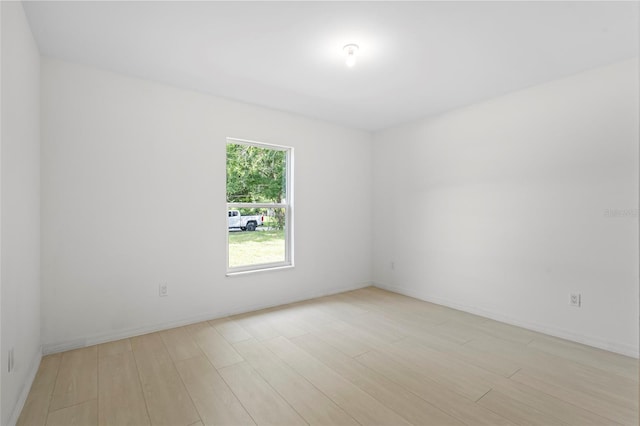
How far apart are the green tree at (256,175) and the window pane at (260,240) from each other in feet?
0.17

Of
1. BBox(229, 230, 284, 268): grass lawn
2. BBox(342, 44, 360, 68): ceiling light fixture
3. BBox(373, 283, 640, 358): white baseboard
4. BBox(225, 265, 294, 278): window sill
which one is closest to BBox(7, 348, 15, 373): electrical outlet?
BBox(225, 265, 294, 278): window sill

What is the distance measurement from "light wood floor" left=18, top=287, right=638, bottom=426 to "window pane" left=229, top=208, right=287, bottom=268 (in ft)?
2.70

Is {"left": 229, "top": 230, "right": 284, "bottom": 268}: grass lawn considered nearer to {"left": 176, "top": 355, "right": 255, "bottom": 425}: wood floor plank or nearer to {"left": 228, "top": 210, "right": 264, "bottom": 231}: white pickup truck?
{"left": 228, "top": 210, "right": 264, "bottom": 231}: white pickup truck

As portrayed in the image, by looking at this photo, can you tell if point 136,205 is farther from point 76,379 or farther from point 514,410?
point 514,410

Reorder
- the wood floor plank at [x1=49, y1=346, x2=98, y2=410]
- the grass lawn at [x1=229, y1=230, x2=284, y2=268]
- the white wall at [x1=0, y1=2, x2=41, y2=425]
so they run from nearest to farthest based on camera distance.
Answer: the white wall at [x1=0, y1=2, x2=41, y2=425] → the wood floor plank at [x1=49, y1=346, x2=98, y2=410] → the grass lawn at [x1=229, y1=230, x2=284, y2=268]

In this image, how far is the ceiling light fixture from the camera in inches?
93.0

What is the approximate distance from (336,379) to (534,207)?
256cm

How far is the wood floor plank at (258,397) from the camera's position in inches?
69.4

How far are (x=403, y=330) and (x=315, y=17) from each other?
9.33ft

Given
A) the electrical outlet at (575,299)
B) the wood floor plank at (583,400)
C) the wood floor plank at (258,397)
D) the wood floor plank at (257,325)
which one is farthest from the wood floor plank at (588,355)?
the wood floor plank at (257,325)

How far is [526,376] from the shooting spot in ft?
7.30

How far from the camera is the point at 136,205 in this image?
290 centimetres

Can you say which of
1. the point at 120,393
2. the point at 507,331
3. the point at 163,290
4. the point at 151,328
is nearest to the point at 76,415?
the point at 120,393

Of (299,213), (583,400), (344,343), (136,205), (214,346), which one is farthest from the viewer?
(299,213)
